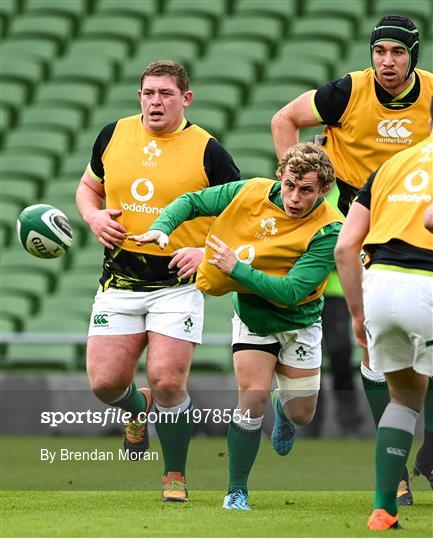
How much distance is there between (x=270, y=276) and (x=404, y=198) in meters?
1.04

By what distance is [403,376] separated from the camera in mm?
5105

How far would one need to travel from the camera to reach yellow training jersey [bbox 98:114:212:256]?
21.9 ft

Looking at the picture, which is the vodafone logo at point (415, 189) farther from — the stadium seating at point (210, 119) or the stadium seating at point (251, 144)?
the stadium seating at point (210, 119)

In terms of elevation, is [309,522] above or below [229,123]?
below

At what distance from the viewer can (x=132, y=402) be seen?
7.02m

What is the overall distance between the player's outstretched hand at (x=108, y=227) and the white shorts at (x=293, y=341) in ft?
2.33

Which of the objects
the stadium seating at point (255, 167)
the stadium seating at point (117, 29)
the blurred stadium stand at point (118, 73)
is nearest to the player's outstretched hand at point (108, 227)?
the blurred stadium stand at point (118, 73)

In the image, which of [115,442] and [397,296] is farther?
[115,442]

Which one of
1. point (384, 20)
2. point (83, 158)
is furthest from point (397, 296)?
point (83, 158)

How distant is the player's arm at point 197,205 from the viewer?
597 cm

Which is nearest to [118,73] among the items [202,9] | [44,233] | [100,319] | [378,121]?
[202,9]

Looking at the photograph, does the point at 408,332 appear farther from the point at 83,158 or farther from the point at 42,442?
the point at 83,158

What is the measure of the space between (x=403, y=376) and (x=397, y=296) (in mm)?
361

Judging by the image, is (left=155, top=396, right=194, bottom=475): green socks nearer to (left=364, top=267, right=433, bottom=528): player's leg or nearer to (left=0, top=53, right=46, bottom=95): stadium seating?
(left=364, top=267, right=433, bottom=528): player's leg
